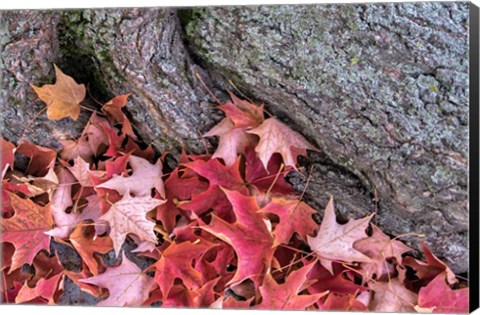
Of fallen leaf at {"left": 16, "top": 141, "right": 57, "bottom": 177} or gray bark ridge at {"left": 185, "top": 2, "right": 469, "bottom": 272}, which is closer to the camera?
gray bark ridge at {"left": 185, "top": 2, "right": 469, "bottom": 272}

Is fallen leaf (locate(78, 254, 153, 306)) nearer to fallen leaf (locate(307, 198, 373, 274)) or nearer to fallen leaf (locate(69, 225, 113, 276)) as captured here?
fallen leaf (locate(69, 225, 113, 276))

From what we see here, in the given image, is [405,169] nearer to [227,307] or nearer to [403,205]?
[403,205]

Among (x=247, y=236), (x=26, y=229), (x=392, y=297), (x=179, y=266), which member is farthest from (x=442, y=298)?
(x=26, y=229)

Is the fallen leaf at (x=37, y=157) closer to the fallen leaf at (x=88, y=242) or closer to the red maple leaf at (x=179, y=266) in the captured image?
the fallen leaf at (x=88, y=242)

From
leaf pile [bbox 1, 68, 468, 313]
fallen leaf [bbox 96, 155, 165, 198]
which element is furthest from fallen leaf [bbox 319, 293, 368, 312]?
fallen leaf [bbox 96, 155, 165, 198]

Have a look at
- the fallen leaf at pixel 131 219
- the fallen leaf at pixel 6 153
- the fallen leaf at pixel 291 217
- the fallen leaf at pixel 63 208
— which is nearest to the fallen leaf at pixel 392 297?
the fallen leaf at pixel 291 217
